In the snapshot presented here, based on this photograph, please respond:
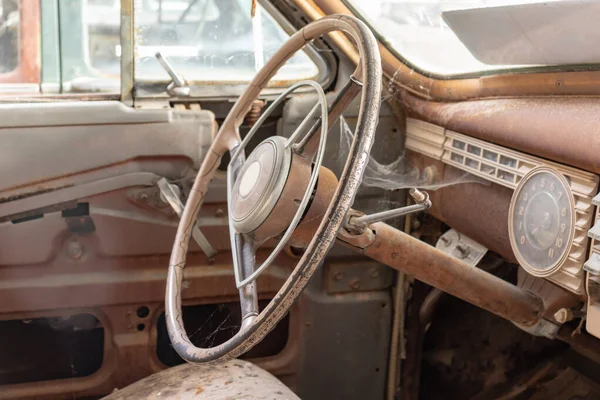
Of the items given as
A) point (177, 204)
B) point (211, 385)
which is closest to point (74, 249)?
point (177, 204)

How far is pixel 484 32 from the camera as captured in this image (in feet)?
5.07

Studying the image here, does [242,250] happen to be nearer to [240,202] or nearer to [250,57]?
[240,202]

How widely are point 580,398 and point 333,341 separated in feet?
2.55

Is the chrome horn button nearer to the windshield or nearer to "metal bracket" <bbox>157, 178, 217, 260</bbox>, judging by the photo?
"metal bracket" <bbox>157, 178, 217, 260</bbox>

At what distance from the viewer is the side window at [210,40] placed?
191cm

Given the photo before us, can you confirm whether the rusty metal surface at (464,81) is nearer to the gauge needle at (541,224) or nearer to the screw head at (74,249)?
the gauge needle at (541,224)

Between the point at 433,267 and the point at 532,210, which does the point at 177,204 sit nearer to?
the point at 433,267

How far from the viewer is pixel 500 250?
1.68 metres

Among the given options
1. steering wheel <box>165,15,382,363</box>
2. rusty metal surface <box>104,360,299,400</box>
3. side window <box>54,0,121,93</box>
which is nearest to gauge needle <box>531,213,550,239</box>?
steering wheel <box>165,15,382,363</box>

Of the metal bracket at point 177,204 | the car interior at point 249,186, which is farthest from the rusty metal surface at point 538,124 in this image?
the metal bracket at point 177,204

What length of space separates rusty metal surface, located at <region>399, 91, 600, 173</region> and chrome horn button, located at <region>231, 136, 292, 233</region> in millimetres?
549

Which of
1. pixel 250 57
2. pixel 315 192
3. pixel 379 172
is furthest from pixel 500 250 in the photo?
pixel 250 57

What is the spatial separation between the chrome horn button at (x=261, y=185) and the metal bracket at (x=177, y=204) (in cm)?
40

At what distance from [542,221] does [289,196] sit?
558mm
